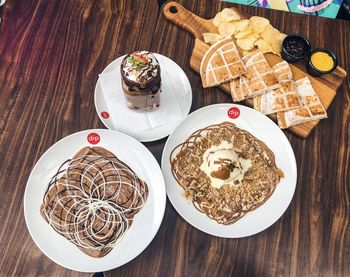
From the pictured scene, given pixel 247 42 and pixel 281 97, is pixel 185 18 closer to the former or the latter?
pixel 247 42

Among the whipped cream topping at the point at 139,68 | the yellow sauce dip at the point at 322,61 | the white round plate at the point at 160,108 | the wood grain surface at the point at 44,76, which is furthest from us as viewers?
the yellow sauce dip at the point at 322,61

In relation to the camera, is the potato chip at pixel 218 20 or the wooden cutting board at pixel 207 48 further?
the potato chip at pixel 218 20

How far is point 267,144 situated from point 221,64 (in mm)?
443

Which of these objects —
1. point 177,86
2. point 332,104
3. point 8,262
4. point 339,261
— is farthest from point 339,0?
point 8,262

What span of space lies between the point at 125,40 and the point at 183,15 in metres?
0.33

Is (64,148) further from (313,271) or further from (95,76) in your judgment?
(313,271)

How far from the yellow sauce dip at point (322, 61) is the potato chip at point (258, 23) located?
283mm

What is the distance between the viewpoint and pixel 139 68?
4.76ft

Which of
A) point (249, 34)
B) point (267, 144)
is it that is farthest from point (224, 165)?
point (249, 34)

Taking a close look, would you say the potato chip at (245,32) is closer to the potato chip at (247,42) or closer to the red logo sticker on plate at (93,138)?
the potato chip at (247,42)

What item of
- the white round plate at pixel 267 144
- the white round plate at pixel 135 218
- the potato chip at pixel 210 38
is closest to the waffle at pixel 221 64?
the potato chip at pixel 210 38

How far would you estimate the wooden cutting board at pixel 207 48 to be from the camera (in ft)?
5.82

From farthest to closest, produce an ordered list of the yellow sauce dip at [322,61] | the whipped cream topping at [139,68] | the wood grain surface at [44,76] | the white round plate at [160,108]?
the yellow sauce dip at [322,61], the white round plate at [160,108], the wood grain surface at [44,76], the whipped cream topping at [139,68]

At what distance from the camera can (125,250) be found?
148cm
